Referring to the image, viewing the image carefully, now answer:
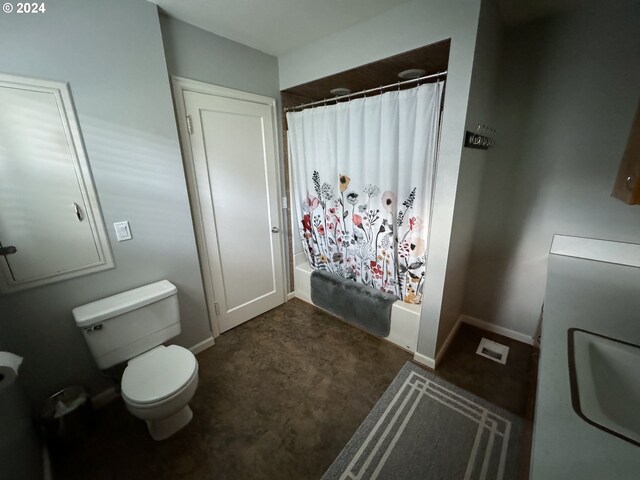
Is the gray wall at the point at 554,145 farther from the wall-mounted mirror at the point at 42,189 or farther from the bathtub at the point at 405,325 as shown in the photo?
the wall-mounted mirror at the point at 42,189

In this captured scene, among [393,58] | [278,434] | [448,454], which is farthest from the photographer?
[393,58]

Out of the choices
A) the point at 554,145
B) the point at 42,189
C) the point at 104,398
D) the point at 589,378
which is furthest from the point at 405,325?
the point at 42,189

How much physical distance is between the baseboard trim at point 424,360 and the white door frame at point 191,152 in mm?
1669

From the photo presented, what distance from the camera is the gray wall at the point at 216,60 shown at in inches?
65.0

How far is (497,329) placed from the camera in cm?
225

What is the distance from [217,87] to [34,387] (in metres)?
2.16

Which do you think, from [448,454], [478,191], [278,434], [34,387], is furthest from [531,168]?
[34,387]

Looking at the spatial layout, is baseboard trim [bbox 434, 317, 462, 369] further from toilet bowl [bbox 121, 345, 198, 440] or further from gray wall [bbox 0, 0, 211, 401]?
gray wall [bbox 0, 0, 211, 401]

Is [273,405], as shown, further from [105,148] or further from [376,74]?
[376,74]

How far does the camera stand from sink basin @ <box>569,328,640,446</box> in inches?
28.4

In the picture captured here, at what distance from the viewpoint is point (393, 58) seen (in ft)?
5.20

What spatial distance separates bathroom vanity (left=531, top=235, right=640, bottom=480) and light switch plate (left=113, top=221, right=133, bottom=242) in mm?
2012

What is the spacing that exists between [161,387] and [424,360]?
5.63 ft

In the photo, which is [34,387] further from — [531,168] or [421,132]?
[531,168]
